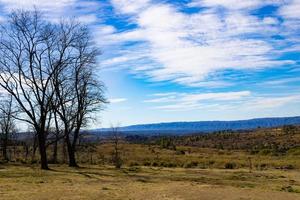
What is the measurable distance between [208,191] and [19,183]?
1068cm

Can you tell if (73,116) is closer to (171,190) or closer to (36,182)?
(36,182)

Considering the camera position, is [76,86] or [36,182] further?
[76,86]

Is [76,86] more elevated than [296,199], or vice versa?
[76,86]

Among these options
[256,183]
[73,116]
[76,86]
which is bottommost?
[256,183]

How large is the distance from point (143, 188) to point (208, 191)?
3554 mm

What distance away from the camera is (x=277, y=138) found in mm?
108812

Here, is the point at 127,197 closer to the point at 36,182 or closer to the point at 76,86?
the point at 36,182

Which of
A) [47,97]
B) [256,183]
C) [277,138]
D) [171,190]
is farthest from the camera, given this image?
[277,138]

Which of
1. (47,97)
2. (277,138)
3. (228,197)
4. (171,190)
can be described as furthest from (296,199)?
(277,138)

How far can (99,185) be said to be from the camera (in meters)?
26.9

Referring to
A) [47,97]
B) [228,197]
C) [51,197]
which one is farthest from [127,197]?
[47,97]

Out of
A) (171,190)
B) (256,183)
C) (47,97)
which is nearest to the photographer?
(171,190)

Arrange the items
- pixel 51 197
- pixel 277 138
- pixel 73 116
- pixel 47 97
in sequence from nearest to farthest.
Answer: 1. pixel 51 197
2. pixel 47 97
3. pixel 73 116
4. pixel 277 138

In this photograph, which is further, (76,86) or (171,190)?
(76,86)
